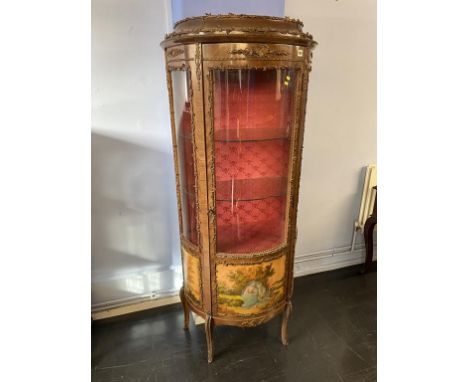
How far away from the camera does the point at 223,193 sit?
1669 mm

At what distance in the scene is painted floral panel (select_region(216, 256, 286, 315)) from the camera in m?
1.72

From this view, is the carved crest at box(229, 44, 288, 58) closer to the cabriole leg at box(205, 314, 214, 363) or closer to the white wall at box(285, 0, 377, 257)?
the white wall at box(285, 0, 377, 257)

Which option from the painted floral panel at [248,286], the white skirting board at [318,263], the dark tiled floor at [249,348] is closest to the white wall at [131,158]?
the white skirting board at [318,263]

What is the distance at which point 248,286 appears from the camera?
69.1 inches

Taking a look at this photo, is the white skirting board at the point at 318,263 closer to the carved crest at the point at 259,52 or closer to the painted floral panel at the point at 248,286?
the painted floral panel at the point at 248,286

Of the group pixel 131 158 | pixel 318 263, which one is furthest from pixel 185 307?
pixel 318 263

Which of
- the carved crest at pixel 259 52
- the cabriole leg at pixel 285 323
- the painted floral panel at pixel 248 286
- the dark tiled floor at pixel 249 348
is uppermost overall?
the carved crest at pixel 259 52

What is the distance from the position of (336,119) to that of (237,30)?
1247mm

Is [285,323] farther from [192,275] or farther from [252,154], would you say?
[252,154]

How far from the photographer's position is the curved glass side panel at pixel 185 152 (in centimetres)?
156

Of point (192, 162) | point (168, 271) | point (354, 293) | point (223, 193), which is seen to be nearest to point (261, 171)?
point (223, 193)

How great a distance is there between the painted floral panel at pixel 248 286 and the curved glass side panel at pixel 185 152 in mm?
244

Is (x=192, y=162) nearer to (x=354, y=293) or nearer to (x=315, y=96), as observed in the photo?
(x=315, y=96)

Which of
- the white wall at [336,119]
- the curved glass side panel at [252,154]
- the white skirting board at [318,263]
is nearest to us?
the curved glass side panel at [252,154]
